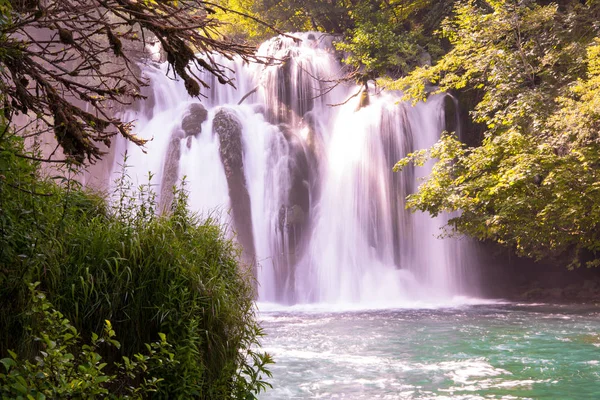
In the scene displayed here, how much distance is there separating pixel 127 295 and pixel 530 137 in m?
11.1

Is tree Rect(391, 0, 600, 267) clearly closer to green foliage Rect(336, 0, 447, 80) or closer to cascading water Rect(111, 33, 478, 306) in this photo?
cascading water Rect(111, 33, 478, 306)

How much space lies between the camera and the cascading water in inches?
796

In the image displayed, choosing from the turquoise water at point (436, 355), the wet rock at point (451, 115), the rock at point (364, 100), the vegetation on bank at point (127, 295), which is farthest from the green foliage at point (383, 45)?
the vegetation on bank at point (127, 295)

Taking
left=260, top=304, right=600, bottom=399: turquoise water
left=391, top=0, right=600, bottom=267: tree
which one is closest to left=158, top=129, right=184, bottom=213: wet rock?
left=260, top=304, right=600, bottom=399: turquoise water

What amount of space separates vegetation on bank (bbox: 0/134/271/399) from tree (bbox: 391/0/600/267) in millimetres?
9007

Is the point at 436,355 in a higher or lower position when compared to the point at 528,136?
lower

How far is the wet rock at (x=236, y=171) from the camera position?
2073 centimetres

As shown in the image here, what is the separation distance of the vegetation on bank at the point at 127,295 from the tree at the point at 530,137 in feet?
29.5

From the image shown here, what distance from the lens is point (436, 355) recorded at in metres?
10.2

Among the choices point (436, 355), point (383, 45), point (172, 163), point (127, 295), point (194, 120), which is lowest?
point (436, 355)

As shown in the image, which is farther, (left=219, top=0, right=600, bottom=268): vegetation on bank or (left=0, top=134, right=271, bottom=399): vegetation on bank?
(left=219, top=0, right=600, bottom=268): vegetation on bank

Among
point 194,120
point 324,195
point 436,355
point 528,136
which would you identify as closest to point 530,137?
point 528,136

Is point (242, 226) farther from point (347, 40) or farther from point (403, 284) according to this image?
point (347, 40)

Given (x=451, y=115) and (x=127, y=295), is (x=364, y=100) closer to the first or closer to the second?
(x=451, y=115)
